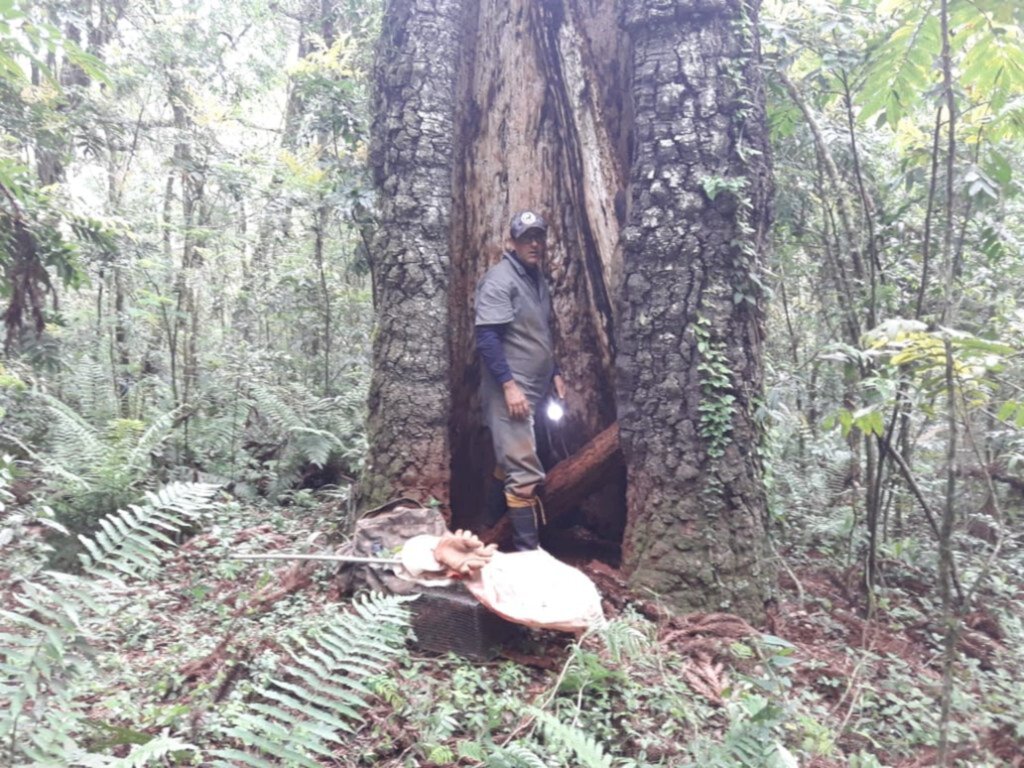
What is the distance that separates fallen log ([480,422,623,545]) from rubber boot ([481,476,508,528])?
0.13 meters

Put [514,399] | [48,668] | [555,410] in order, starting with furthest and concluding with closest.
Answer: [555,410] < [514,399] < [48,668]

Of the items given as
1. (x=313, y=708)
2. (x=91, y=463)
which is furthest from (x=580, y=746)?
(x=91, y=463)

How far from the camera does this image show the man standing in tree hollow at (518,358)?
5156 mm

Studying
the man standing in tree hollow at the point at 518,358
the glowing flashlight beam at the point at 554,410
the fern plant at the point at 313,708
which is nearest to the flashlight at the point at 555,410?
the glowing flashlight beam at the point at 554,410

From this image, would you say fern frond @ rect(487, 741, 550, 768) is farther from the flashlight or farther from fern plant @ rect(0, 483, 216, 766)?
the flashlight

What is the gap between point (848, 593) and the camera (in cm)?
498

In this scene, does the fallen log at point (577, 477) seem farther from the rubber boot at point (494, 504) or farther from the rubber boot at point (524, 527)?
the rubber boot at point (524, 527)

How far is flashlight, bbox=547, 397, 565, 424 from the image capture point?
18.4 feet

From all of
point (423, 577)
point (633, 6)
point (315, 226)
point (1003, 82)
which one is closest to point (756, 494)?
point (423, 577)

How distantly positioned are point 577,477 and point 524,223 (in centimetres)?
184

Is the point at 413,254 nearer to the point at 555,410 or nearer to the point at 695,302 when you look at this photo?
the point at 555,410

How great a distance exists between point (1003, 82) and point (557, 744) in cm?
377

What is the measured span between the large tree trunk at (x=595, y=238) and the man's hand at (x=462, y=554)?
1227mm

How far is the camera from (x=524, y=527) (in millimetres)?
5168
